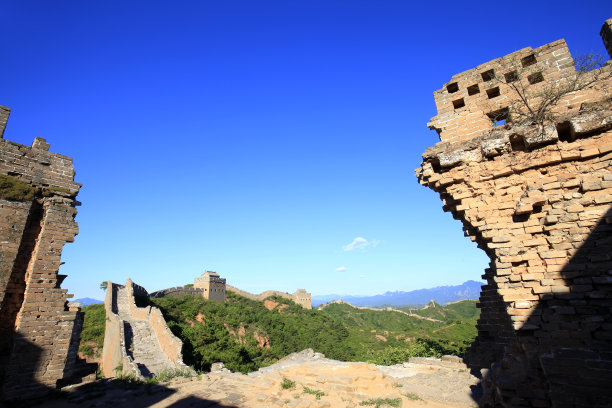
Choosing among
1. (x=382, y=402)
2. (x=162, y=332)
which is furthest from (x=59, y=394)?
(x=162, y=332)

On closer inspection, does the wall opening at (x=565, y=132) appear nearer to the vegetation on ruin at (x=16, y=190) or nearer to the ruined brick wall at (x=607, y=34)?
the ruined brick wall at (x=607, y=34)

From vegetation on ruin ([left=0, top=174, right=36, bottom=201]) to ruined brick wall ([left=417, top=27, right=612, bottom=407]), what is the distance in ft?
29.2

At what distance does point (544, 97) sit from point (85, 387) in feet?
38.3

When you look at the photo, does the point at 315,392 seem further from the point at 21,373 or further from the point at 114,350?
the point at 114,350

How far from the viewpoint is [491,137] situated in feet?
15.6

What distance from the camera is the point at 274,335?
31672 mm

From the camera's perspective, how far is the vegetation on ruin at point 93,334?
718 inches

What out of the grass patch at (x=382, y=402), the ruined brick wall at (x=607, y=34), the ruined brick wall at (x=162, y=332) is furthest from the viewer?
the ruined brick wall at (x=162, y=332)

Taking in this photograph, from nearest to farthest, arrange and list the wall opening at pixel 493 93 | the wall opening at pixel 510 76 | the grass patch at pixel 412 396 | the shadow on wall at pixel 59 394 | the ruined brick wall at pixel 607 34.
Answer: the ruined brick wall at pixel 607 34, the wall opening at pixel 510 76, the wall opening at pixel 493 93, the shadow on wall at pixel 59 394, the grass patch at pixel 412 396

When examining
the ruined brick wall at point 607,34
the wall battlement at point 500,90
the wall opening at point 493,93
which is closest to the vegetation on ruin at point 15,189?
the wall battlement at point 500,90

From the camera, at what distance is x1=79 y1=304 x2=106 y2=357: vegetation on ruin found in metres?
18.2

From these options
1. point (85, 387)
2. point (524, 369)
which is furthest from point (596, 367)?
point (85, 387)

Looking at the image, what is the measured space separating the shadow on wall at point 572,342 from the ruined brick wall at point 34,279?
345 inches

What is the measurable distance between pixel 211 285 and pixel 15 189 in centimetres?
3636
